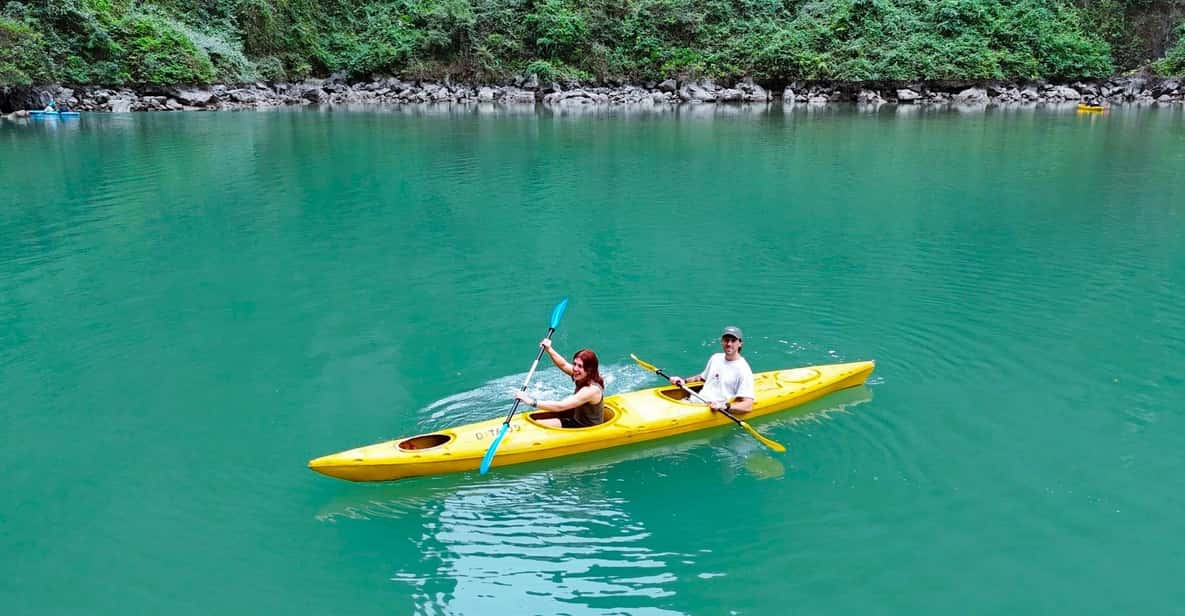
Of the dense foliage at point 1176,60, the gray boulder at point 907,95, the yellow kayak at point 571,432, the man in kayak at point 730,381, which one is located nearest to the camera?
the yellow kayak at point 571,432

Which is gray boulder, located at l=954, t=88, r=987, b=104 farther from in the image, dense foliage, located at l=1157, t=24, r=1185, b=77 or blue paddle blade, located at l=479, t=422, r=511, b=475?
blue paddle blade, located at l=479, t=422, r=511, b=475

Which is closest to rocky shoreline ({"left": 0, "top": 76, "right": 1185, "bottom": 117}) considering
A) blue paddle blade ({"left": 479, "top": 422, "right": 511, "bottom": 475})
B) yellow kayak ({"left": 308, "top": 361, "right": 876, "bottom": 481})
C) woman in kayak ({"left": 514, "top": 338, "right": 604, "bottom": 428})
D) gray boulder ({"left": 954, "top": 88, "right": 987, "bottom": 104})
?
gray boulder ({"left": 954, "top": 88, "right": 987, "bottom": 104})

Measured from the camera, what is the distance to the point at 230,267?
36.1 ft

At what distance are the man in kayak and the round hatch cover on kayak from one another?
27.0 inches

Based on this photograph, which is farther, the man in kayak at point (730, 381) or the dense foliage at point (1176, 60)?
the dense foliage at point (1176, 60)

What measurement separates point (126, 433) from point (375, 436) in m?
1.97

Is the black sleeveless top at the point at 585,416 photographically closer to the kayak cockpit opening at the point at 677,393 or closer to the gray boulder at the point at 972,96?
the kayak cockpit opening at the point at 677,393

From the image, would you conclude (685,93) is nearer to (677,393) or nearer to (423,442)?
(677,393)

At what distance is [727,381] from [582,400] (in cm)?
127

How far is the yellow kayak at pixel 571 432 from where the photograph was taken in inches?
216

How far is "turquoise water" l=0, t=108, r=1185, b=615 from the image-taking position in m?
4.77

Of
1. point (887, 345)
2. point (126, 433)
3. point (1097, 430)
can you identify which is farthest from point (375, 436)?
point (1097, 430)

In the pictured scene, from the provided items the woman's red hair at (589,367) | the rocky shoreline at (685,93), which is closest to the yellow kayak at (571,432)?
the woman's red hair at (589,367)

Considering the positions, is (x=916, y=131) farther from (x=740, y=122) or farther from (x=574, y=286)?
(x=574, y=286)
